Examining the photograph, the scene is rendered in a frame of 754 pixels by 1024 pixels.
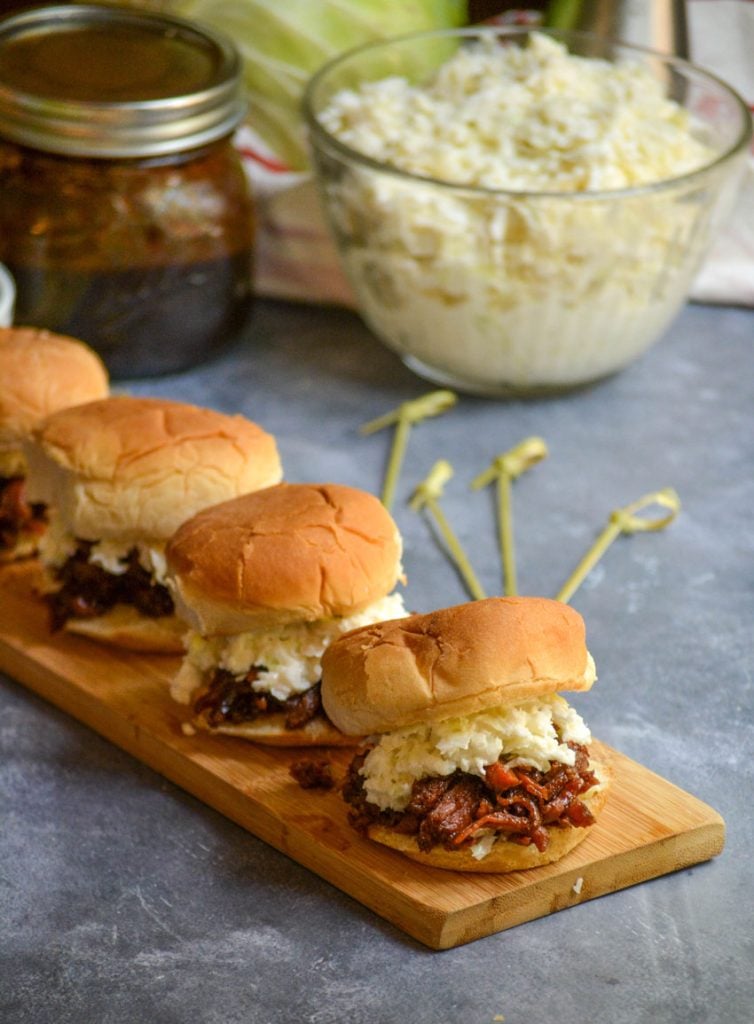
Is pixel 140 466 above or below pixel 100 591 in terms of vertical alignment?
above

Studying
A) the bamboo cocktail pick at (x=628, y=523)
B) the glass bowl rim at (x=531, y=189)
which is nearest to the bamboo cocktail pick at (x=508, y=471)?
the bamboo cocktail pick at (x=628, y=523)

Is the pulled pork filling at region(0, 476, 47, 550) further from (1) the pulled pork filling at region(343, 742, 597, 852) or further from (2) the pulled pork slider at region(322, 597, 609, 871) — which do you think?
(1) the pulled pork filling at region(343, 742, 597, 852)

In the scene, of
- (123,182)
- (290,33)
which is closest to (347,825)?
(123,182)

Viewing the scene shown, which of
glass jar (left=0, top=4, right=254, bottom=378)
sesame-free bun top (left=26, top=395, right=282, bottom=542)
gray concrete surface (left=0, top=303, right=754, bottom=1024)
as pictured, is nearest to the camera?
gray concrete surface (left=0, top=303, right=754, bottom=1024)

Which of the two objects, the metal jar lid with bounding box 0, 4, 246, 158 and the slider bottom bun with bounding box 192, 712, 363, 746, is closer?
the slider bottom bun with bounding box 192, 712, 363, 746

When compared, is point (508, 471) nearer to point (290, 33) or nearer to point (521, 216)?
point (521, 216)

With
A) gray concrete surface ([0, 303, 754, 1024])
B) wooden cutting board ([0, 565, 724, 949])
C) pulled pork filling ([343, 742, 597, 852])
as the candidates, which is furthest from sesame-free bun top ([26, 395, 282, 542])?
pulled pork filling ([343, 742, 597, 852])
